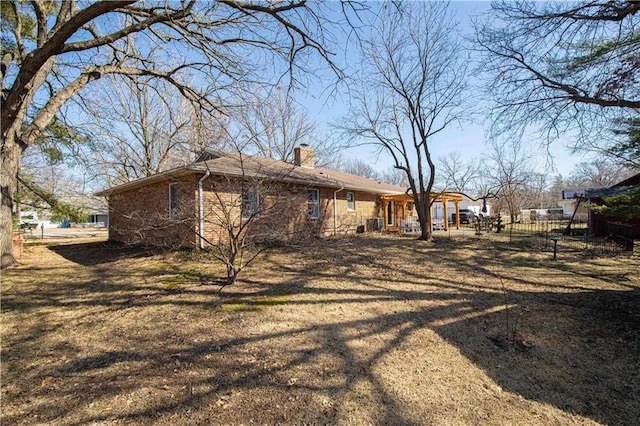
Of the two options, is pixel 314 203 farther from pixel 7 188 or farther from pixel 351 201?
pixel 7 188

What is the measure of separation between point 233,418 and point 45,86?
13500 millimetres

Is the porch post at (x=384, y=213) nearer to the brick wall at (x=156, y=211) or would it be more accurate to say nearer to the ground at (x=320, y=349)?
the ground at (x=320, y=349)

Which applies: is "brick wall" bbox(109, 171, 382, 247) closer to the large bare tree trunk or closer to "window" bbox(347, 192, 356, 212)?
"window" bbox(347, 192, 356, 212)

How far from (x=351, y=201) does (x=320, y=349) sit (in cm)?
1406

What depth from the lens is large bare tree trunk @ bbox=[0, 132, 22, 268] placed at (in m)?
8.52

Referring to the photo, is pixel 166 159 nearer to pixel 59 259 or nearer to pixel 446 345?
pixel 59 259

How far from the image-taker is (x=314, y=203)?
49.5ft

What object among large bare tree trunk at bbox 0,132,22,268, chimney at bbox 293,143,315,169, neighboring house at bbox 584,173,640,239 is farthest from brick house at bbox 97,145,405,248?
neighboring house at bbox 584,173,640,239

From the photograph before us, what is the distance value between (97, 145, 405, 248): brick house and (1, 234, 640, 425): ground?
2.02 metres

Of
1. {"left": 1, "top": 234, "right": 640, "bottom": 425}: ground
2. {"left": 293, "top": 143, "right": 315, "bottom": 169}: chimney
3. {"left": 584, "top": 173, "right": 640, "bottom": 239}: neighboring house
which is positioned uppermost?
{"left": 293, "top": 143, "right": 315, "bottom": 169}: chimney

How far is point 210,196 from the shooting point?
10.5 metres

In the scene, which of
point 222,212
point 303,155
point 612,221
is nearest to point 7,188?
point 222,212

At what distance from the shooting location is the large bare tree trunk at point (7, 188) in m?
8.52

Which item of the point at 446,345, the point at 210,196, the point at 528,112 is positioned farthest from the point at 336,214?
the point at 446,345
